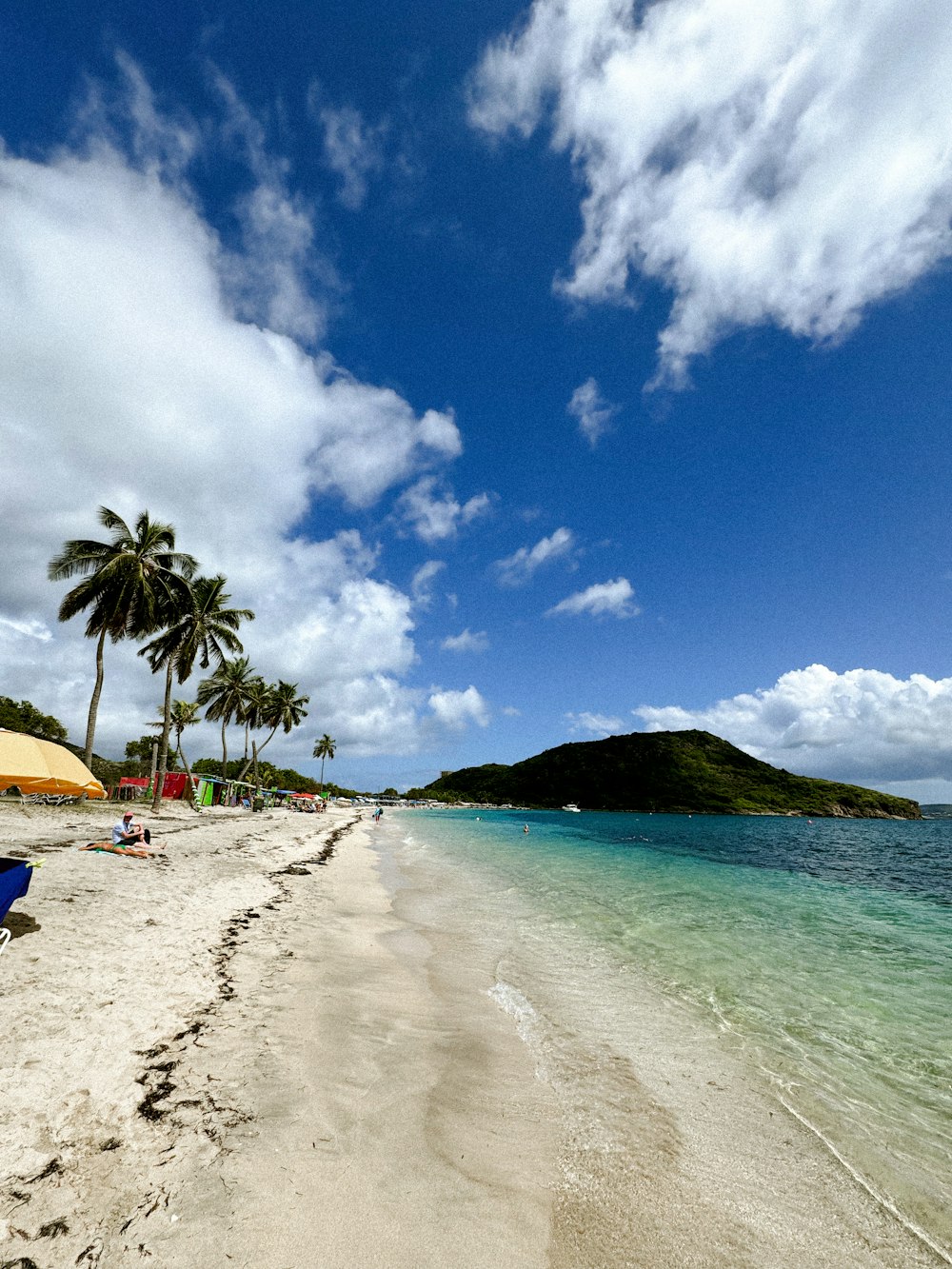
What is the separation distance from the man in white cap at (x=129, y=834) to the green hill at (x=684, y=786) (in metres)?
151

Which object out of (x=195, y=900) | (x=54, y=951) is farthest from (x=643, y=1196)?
(x=195, y=900)

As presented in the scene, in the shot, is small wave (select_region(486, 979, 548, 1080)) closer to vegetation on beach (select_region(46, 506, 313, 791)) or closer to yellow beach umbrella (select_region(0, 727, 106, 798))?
yellow beach umbrella (select_region(0, 727, 106, 798))

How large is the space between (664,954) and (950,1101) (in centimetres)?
591

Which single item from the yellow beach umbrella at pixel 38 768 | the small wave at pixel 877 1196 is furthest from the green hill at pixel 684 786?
the yellow beach umbrella at pixel 38 768

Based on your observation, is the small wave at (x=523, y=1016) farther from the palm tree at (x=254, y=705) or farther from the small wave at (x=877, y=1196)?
the palm tree at (x=254, y=705)

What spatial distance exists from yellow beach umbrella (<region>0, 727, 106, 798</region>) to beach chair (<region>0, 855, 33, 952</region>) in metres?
1.05

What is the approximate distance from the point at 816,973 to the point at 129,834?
19516 mm

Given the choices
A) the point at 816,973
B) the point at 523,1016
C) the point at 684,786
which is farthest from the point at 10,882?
the point at 684,786

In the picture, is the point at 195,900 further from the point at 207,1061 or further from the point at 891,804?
the point at 891,804

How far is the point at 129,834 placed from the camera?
1705 cm

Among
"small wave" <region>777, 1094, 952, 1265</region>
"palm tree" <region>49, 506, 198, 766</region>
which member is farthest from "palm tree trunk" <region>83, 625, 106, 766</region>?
"small wave" <region>777, 1094, 952, 1265</region>

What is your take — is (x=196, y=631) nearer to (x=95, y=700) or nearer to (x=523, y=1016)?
(x=95, y=700)

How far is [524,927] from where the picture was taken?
14.0 meters

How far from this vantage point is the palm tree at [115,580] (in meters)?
31.2
